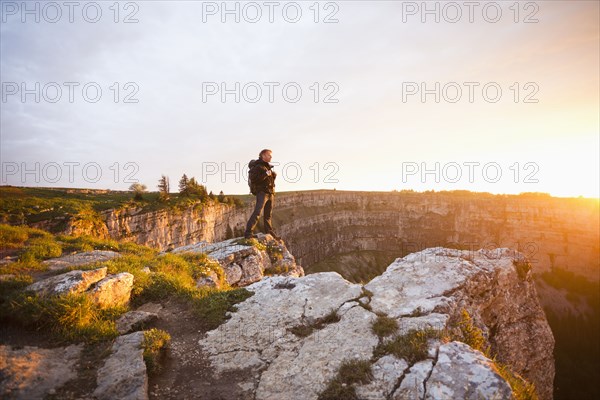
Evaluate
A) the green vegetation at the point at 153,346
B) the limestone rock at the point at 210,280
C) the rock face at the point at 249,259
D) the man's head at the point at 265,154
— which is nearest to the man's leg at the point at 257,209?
the rock face at the point at 249,259

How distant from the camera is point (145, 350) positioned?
14.5 feet

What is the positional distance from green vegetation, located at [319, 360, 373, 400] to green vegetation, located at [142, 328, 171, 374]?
8.92 feet

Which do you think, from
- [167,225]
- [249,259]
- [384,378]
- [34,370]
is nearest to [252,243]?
[249,259]

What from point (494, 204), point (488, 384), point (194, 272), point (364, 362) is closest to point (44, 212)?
point (194, 272)

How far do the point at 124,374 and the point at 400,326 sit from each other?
4498mm

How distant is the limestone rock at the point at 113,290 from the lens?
563 cm

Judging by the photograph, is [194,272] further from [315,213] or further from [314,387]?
[315,213]

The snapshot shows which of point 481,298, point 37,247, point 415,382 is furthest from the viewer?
point 37,247

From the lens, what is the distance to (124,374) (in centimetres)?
386

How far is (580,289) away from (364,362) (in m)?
92.6

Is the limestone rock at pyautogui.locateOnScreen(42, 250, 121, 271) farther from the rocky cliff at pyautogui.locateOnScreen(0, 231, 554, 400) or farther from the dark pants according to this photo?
the dark pants

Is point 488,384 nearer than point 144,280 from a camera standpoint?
Yes

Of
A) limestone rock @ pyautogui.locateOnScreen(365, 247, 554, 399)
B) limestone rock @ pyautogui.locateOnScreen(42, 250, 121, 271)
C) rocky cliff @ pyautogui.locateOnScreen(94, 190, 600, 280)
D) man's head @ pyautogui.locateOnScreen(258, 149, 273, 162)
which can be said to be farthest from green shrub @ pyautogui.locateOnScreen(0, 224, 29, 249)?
rocky cliff @ pyautogui.locateOnScreen(94, 190, 600, 280)

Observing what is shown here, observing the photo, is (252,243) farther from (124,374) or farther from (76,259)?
(124,374)
